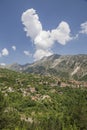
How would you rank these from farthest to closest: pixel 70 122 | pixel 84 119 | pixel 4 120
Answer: pixel 70 122, pixel 84 119, pixel 4 120

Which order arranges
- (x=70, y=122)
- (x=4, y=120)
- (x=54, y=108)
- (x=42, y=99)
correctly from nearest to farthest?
(x=4, y=120), (x=70, y=122), (x=54, y=108), (x=42, y=99)

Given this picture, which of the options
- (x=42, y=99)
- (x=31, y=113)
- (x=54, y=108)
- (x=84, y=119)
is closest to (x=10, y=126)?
(x=84, y=119)

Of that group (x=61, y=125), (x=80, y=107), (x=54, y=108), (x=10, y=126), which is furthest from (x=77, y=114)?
(x=54, y=108)

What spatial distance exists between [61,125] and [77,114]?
1109 cm

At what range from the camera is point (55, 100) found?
638 feet

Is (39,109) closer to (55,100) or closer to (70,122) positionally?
(55,100)

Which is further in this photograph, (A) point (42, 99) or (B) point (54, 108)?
(A) point (42, 99)

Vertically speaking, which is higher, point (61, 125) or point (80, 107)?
point (80, 107)

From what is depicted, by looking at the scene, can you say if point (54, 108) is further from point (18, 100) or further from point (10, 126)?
point (10, 126)

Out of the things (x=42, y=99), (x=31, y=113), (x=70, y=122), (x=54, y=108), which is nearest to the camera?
(x=70, y=122)

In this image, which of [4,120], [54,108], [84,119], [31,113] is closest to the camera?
[4,120]

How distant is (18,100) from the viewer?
595ft

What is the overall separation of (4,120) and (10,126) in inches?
60.6

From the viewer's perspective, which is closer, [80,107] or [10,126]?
[10,126]
